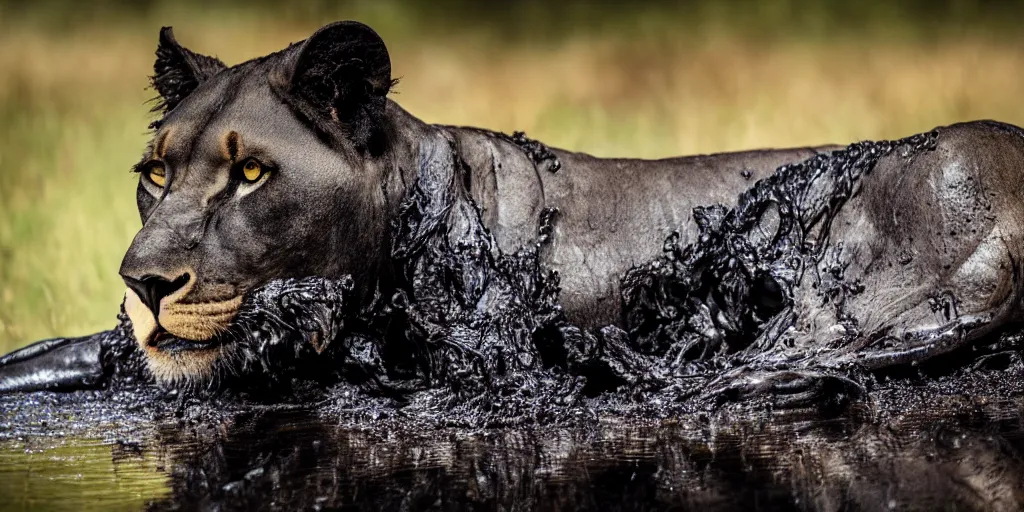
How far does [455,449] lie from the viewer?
3.24 m

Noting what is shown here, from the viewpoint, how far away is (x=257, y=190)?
3.92 meters

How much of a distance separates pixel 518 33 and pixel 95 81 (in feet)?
9.16

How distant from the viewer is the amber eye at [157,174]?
13.4 feet

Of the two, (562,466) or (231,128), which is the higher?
(231,128)

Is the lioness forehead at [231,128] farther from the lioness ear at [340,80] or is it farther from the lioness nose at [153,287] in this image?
the lioness nose at [153,287]

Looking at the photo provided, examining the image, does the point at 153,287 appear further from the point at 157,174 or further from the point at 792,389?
the point at 792,389

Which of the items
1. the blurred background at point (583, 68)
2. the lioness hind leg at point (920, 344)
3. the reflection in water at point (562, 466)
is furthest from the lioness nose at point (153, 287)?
the blurred background at point (583, 68)

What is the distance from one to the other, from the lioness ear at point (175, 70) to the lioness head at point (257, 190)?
0.25 meters

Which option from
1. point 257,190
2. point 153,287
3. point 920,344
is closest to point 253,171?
point 257,190

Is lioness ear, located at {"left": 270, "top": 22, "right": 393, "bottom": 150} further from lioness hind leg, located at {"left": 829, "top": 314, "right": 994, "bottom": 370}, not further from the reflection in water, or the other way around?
lioness hind leg, located at {"left": 829, "top": 314, "right": 994, "bottom": 370}

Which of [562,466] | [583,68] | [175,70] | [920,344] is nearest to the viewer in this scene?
[562,466]

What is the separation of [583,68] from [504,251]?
380 cm

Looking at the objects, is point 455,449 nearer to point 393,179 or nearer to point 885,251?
point 393,179

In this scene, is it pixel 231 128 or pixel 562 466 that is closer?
pixel 562 466
